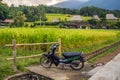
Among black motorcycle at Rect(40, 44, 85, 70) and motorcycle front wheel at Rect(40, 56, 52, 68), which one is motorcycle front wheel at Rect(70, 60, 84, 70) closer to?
black motorcycle at Rect(40, 44, 85, 70)

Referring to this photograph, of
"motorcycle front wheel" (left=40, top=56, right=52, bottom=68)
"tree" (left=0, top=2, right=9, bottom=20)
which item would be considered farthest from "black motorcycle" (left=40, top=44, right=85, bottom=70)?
"tree" (left=0, top=2, right=9, bottom=20)

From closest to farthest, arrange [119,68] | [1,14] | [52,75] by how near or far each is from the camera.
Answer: [119,68], [52,75], [1,14]

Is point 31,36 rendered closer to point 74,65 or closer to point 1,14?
point 74,65

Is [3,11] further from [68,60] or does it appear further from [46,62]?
[68,60]

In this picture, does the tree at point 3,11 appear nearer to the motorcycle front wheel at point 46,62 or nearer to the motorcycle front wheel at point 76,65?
the motorcycle front wheel at point 46,62

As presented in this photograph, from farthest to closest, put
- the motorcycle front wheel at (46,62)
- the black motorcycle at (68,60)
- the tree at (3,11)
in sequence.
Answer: the tree at (3,11) < the motorcycle front wheel at (46,62) < the black motorcycle at (68,60)

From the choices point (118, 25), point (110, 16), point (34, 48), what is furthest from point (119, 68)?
point (110, 16)

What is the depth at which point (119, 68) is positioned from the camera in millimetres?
8844

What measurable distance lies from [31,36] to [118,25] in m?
44.1

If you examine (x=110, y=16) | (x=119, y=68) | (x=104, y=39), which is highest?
(x=119, y=68)

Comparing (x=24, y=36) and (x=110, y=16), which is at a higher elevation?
(x=24, y=36)

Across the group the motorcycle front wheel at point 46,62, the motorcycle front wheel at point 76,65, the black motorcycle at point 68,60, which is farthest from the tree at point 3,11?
the motorcycle front wheel at point 76,65

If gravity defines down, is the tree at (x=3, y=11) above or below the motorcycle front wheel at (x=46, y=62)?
below

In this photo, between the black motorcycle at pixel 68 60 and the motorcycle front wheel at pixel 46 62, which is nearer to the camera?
the black motorcycle at pixel 68 60
